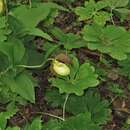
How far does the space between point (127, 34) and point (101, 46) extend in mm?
170

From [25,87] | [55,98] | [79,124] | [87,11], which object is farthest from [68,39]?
[79,124]

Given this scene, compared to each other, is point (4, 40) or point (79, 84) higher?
point (4, 40)

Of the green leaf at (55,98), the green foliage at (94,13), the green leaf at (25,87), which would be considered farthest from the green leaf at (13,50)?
the green foliage at (94,13)

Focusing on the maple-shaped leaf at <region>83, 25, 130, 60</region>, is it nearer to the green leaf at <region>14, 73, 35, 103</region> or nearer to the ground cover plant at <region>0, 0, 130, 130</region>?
the ground cover plant at <region>0, 0, 130, 130</region>

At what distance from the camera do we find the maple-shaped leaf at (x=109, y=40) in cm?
252

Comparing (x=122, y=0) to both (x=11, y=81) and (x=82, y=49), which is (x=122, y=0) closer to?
(x=82, y=49)

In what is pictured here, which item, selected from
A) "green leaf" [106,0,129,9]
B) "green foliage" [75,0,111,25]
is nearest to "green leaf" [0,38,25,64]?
"green foliage" [75,0,111,25]

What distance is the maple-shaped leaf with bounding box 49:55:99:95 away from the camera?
233 cm

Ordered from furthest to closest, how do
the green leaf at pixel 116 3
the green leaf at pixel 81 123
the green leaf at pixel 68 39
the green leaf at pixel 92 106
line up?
the green leaf at pixel 116 3
the green leaf at pixel 68 39
the green leaf at pixel 92 106
the green leaf at pixel 81 123

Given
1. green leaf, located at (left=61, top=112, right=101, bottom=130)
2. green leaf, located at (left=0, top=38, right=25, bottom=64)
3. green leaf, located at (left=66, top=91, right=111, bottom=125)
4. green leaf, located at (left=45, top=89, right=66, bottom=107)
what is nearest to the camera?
green leaf, located at (left=61, top=112, right=101, bottom=130)

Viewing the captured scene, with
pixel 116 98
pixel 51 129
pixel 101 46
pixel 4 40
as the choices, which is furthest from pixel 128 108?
pixel 4 40

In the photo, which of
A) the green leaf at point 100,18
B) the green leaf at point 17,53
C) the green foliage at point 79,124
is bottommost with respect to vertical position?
the green foliage at point 79,124

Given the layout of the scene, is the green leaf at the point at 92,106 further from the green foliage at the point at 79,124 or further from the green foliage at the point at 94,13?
the green foliage at the point at 94,13

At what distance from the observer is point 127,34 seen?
2.56m
